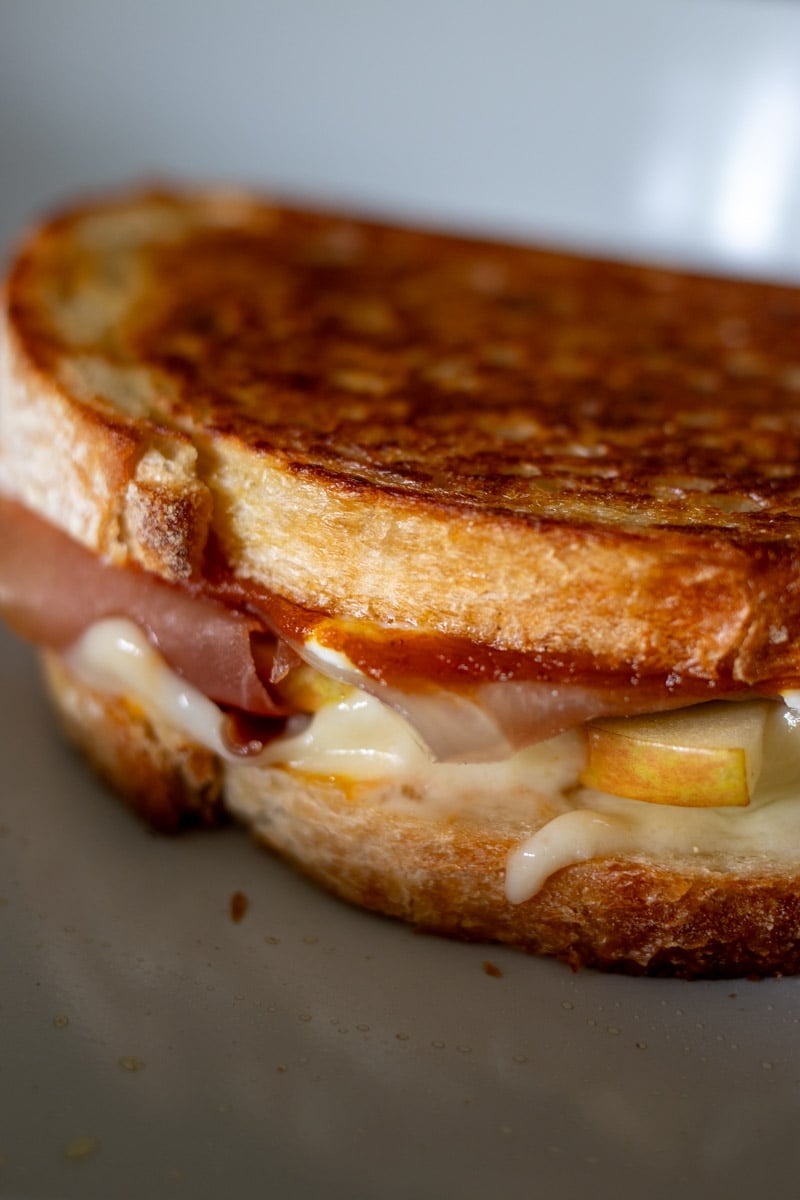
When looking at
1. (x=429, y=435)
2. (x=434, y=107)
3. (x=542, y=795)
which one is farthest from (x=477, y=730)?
(x=434, y=107)

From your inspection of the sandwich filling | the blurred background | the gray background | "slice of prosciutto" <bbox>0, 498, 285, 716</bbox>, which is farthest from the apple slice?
the blurred background

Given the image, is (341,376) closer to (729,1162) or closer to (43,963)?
(43,963)

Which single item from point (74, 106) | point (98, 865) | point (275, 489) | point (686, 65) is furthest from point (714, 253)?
point (98, 865)

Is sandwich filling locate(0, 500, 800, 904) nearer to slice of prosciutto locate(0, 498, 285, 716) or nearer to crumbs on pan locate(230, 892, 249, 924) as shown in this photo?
slice of prosciutto locate(0, 498, 285, 716)

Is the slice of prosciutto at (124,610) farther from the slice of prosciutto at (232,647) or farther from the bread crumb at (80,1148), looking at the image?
the bread crumb at (80,1148)

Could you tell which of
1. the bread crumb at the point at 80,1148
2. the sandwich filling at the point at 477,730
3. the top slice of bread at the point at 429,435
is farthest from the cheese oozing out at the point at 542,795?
the bread crumb at the point at 80,1148

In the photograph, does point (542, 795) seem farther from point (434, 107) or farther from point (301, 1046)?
point (434, 107)
